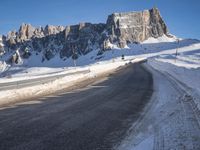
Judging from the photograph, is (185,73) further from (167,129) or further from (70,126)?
(70,126)

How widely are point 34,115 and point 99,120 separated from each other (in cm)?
252

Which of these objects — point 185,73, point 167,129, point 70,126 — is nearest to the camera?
point 167,129

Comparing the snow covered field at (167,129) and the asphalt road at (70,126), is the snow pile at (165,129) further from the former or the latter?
the asphalt road at (70,126)

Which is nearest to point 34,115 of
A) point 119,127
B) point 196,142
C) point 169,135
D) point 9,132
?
point 9,132

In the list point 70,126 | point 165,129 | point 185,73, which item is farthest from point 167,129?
point 185,73

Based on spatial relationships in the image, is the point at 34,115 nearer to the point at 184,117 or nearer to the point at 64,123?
the point at 64,123

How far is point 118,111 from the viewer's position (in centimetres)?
1194

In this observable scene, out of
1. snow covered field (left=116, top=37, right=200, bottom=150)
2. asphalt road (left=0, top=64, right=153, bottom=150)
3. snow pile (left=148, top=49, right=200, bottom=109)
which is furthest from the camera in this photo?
snow pile (left=148, top=49, right=200, bottom=109)

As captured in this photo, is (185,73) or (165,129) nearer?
(165,129)

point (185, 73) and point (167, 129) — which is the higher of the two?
point (167, 129)

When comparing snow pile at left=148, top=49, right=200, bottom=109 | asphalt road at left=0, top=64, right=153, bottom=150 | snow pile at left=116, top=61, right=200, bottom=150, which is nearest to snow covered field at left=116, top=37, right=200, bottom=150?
snow pile at left=116, top=61, right=200, bottom=150

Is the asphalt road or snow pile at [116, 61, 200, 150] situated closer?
snow pile at [116, 61, 200, 150]

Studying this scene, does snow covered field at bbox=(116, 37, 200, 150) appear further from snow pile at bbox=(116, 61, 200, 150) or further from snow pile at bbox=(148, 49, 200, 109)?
snow pile at bbox=(148, 49, 200, 109)

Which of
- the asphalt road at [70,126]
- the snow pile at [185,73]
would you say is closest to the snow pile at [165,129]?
the asphalt road at [70,126]
